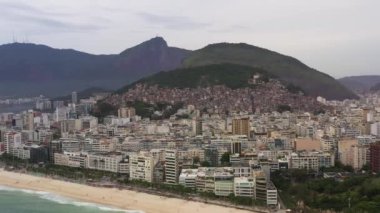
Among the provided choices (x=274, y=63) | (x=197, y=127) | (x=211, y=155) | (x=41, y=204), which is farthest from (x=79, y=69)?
(x=41, y=204)

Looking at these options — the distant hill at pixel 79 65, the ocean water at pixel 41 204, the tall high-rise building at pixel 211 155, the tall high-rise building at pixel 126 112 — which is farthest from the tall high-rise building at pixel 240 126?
the distant hill at pixel 79 65

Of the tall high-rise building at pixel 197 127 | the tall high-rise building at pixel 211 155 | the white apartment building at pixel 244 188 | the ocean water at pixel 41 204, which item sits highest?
the tall high-rise building at pixel 197 127

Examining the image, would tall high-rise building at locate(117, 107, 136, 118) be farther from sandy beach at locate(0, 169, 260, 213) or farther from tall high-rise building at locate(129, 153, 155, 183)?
tall high-rise building at locate(129, 153, 155, 183)

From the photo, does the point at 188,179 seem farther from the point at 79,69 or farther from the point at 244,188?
the point at 79,69

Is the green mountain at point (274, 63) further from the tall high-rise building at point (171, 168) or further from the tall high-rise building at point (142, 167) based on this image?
the tall high-rise building at point (171, 168)

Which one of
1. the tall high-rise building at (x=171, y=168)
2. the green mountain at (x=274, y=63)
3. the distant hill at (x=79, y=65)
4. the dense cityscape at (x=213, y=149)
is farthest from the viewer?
the distant hill at (x=79, y=65)

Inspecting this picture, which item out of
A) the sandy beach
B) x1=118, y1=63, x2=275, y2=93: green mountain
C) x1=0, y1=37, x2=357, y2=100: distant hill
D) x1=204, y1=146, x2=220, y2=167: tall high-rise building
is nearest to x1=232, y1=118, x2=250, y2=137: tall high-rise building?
x1=204, y1=146, x2=220, y2=167: tall high-rise building
